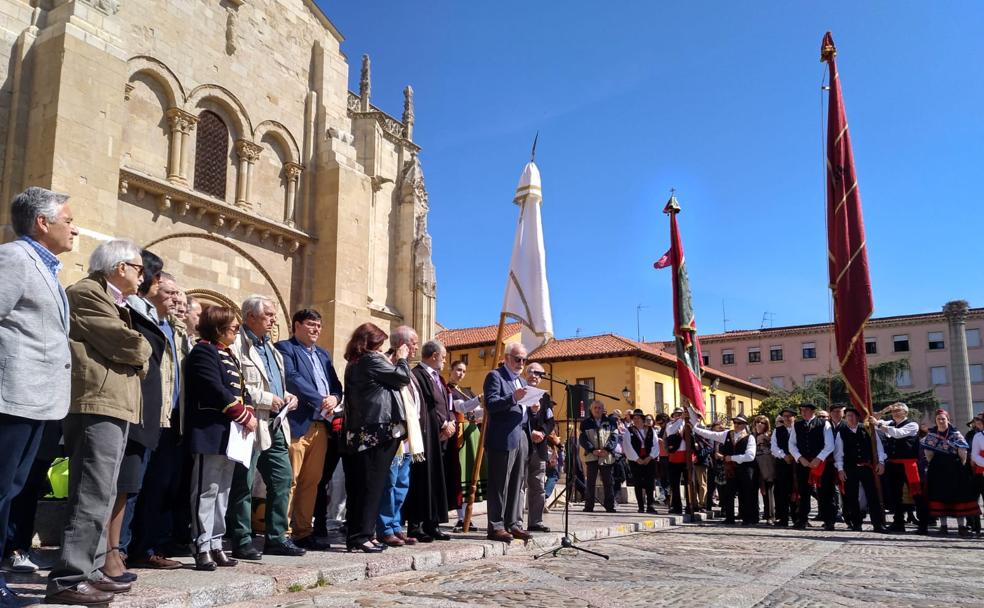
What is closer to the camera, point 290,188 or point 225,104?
point 225,104

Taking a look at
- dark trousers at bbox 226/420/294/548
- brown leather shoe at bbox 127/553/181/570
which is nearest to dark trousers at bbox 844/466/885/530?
dark trousers at bbox 226/420/294/548

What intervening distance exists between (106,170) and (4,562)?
10.5m

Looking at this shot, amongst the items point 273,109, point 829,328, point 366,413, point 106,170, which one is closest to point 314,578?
point 366,413

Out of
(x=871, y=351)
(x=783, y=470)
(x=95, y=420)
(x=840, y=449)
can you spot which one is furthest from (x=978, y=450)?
(x=871, y=351)

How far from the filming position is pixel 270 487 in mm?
6012

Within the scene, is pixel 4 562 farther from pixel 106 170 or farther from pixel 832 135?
pixel 832 135

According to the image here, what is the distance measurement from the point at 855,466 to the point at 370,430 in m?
8.45

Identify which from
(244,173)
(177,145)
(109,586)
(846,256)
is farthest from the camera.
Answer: (244,173)

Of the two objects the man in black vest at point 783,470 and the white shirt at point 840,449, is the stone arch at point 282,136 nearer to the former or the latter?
the man in black vest at point 783,470

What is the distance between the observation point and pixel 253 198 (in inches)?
717

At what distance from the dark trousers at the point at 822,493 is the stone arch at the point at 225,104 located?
1428 centimetres

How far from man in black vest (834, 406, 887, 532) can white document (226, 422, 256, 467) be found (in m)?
9.50

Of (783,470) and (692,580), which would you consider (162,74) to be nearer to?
(783,470)

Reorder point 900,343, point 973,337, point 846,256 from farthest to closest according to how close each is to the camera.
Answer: point 900,343, point 973,337, point 846,256
